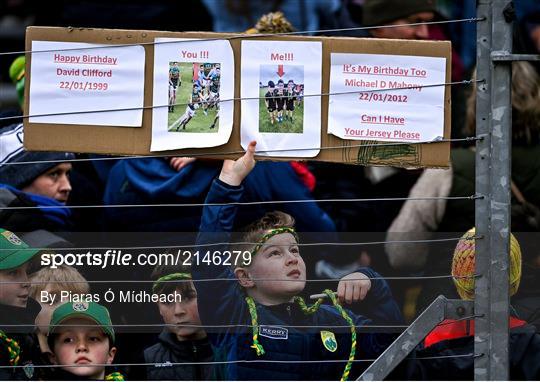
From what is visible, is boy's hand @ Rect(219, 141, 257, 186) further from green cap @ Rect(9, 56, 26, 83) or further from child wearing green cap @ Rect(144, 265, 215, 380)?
green cap @ Rect(9, 56, 26, 83)

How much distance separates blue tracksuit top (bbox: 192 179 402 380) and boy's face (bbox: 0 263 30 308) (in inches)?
21.0

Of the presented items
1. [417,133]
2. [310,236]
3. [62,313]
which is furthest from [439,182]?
[62,313]

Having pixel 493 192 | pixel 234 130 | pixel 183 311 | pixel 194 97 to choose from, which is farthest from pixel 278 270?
pixel 493 192

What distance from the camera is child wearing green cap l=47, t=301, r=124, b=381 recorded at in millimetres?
3625

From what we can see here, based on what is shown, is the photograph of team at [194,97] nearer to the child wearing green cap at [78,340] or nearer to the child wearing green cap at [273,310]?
the child wearing green cap at [273,310]

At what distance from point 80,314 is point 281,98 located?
0.90 m

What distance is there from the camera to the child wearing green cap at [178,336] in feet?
12.4

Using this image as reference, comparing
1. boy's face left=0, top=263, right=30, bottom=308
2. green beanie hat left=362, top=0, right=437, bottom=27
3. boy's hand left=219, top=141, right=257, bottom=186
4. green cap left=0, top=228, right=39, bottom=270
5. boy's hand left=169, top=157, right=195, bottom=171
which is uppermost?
green beanie hat left=362, top=0, right=437, bottom=27

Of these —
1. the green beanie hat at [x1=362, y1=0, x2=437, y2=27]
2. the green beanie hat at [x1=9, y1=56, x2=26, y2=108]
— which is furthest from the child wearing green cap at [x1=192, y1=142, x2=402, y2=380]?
the green beanie hat at [x1=362, y1=0, x2=437, y2=27]

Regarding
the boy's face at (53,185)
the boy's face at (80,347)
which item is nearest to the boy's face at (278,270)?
the boy's face at (80,347)

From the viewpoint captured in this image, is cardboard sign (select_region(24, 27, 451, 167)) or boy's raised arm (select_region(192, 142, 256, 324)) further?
boy's raised arm (select_region(192, 142, 256, 324))

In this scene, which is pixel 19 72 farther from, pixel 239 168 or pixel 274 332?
pixel 274 332

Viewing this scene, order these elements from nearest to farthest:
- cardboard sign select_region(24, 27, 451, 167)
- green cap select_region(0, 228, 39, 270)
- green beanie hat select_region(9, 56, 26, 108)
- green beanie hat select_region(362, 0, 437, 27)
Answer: cardboard sign select_region(24, 27, 451, 167) < green cap select_region(0, 228, 39, 270) < green beanie hat select_region(9, 56, 26, 108) < green beanie hat select_region(362, 0, 437, 27)

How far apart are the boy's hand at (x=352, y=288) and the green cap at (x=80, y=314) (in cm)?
71
